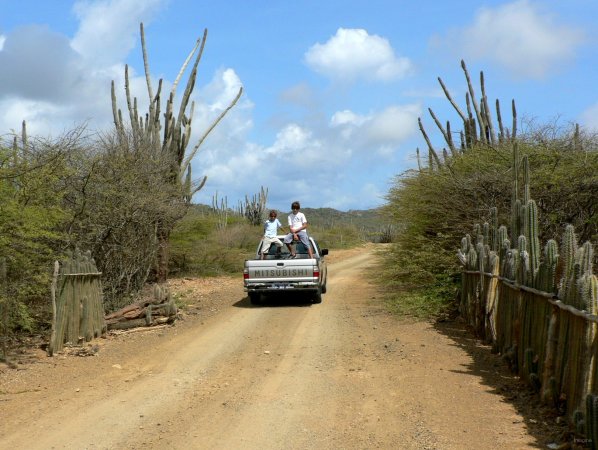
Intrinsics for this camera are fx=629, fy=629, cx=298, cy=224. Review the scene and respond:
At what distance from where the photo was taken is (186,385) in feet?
26.8

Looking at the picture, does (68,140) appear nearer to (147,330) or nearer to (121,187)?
(121,187)

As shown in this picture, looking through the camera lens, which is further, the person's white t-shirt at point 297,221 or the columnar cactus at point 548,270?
the person's white t-shirt at point 297,221

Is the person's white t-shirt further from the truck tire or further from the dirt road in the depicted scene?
the dirt road

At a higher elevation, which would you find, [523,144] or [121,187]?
[523,144]

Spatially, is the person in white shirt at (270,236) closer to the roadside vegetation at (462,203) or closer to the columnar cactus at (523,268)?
the roadside vegetation at (462,203)

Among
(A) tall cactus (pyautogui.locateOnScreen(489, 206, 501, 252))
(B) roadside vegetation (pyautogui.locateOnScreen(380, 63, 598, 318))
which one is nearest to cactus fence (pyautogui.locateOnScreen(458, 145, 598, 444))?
(A) tall cactus (pyautogui.locateOnScreen(489, 206, 501, 252))

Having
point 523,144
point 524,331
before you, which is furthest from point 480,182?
point 524,331

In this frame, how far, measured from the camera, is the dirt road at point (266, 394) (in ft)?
19.6

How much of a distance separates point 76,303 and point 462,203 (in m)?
9.51

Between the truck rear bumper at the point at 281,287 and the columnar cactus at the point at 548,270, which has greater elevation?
the columnar cactus at the point at 548,270

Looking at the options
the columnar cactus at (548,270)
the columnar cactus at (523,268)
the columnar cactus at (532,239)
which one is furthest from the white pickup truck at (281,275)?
the columnar cactus at (548,270)

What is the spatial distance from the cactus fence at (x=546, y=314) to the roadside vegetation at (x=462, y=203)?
3388mm

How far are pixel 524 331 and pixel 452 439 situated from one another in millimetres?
2543

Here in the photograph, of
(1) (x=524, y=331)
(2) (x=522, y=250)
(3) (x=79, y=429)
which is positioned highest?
(2) (x=522, y=250)
